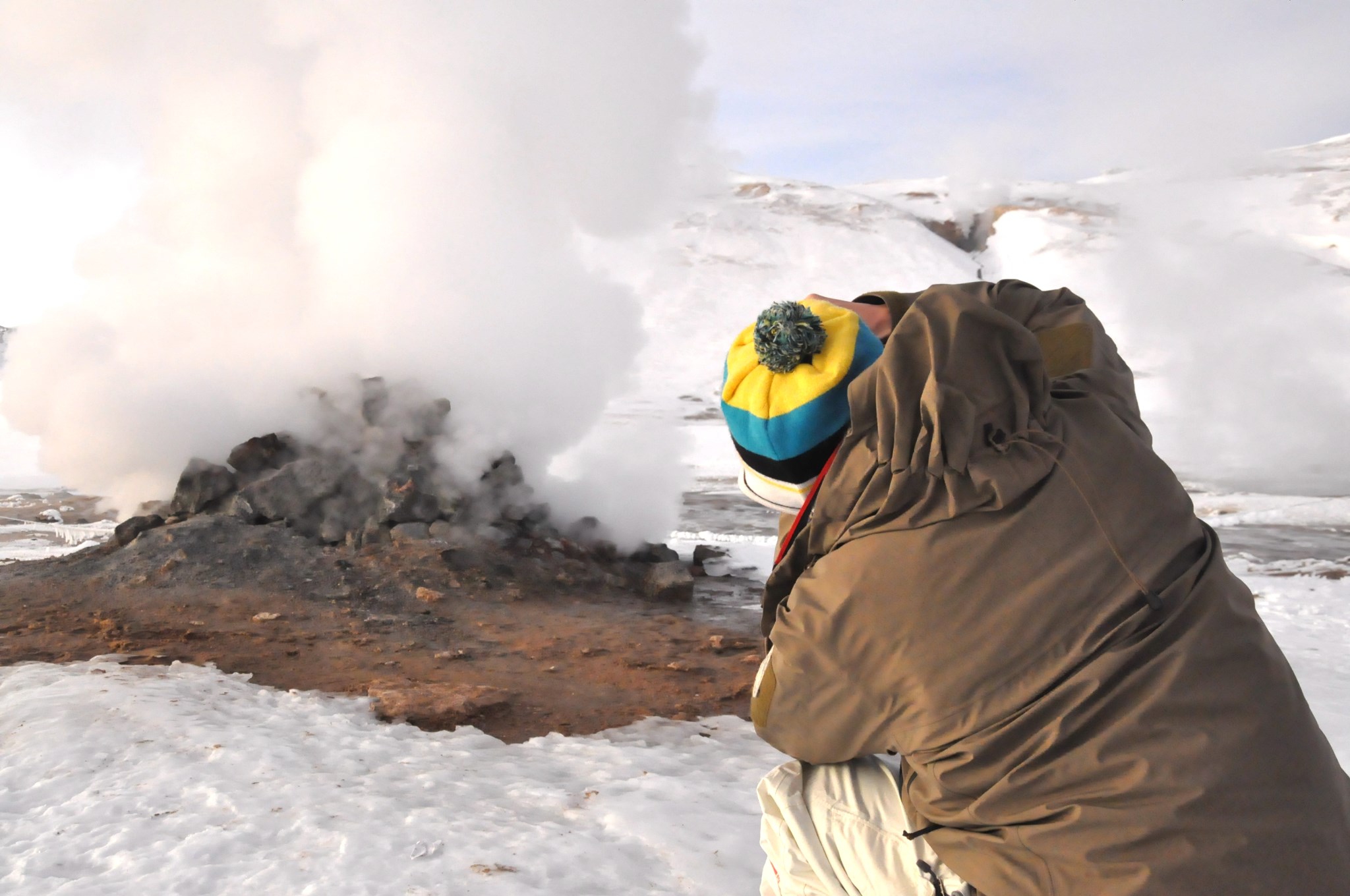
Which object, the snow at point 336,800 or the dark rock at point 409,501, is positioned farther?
the dark rock at point 409,501

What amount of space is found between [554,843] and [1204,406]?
2329 cm

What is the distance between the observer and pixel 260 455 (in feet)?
25.8

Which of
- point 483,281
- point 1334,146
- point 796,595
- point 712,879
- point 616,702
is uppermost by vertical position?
point 1334,146

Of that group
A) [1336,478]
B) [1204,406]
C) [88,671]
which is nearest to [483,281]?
[88,671]

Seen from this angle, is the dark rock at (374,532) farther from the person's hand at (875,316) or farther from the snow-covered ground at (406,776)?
the person's hand at (875,316)

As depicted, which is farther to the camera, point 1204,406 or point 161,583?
point 1204,406

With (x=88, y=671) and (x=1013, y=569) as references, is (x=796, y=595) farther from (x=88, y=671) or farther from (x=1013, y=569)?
(x=88, y=671)

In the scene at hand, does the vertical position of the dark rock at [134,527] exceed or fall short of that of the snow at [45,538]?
it exceeds it

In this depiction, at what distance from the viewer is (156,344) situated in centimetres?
884

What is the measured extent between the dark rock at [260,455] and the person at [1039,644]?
740 centimetres

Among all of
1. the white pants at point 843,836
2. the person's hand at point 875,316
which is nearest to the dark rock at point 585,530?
the white pants at point 843,836

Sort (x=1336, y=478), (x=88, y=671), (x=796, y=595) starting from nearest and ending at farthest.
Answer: (x=796, y=595) → (x=88, y=671) → (x=1336, y=478)

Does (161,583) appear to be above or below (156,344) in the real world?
below

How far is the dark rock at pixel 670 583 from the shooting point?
6906 millimetres
